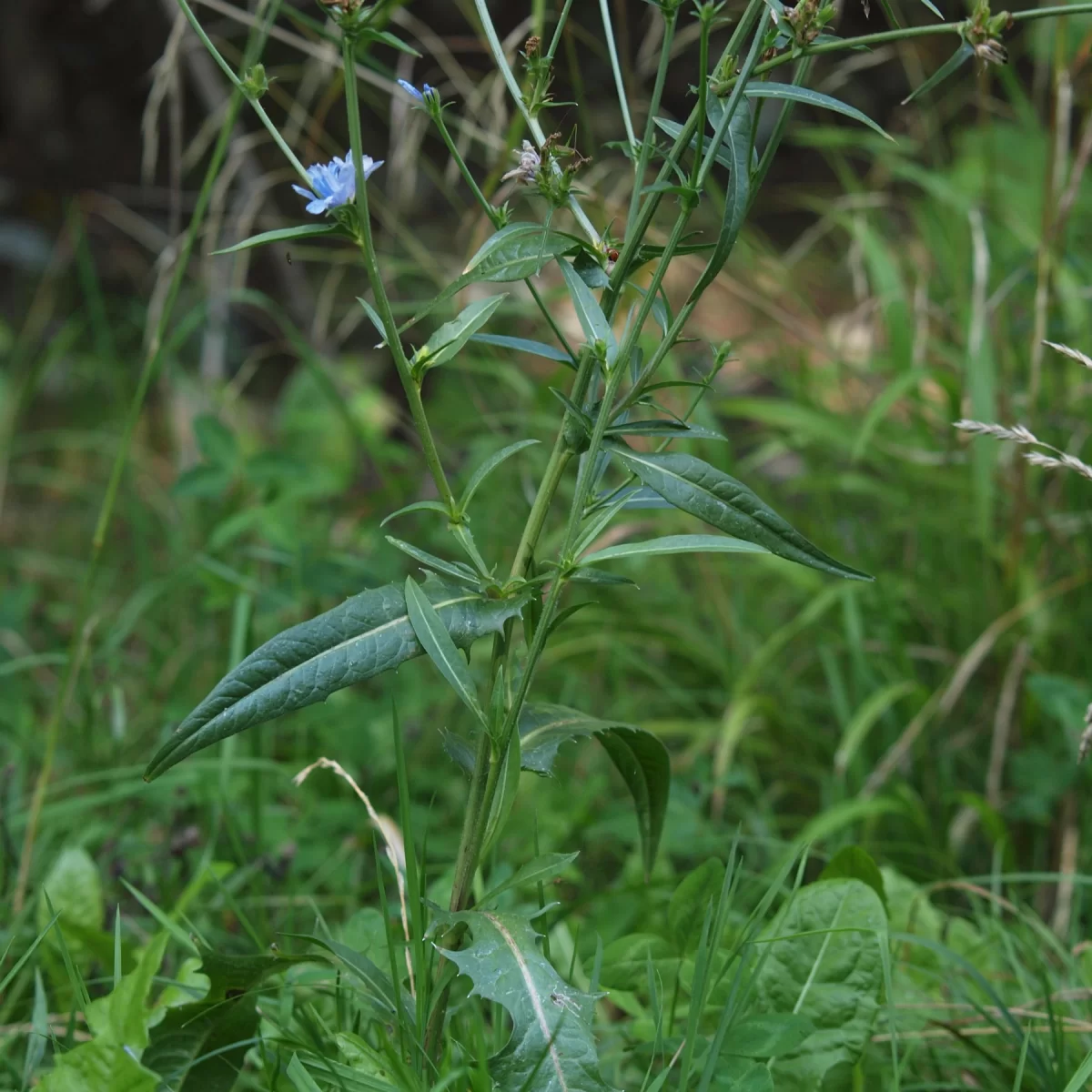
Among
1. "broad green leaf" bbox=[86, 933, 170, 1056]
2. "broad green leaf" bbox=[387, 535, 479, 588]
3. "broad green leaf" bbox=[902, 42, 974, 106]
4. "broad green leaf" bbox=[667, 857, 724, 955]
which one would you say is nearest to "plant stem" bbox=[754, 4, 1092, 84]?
"broad green leaf" bbox=[902, 42, 974, 106]

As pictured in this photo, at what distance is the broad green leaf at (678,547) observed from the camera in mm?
869

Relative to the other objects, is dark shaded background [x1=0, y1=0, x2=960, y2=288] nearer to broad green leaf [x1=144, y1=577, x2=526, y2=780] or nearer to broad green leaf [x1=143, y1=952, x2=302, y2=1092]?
broad green leaf [x1=144, y1=577, x2=526, y2=780]

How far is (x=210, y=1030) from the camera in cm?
94

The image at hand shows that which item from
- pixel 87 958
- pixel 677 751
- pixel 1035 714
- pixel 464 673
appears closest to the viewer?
pixel 464 673

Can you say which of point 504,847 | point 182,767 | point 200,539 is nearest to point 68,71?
point 200,539

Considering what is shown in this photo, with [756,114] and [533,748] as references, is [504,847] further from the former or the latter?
[756,114]

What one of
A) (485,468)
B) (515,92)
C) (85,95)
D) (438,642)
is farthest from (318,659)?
(85,95)

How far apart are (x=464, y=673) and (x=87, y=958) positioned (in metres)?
0.81

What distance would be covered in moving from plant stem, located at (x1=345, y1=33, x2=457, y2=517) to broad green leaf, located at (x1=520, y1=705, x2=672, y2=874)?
21cm

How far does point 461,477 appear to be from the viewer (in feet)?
6.64

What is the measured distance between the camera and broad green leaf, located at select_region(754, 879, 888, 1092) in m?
1.06

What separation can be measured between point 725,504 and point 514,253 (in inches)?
10.1

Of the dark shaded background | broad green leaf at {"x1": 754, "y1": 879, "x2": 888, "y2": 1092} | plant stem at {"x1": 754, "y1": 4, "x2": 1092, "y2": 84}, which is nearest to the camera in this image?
plant stem at {"x1": 754, "y1": 4, "x2": 1092, "y2": 84}

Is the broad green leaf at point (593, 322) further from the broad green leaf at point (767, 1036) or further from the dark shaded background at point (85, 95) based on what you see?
the dark shaded background at point (85, 95)
